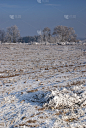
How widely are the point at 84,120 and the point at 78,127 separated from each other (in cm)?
28

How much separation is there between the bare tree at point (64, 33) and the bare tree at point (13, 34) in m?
12.6

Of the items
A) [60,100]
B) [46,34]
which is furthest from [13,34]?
[60,100]

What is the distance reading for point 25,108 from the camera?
328cm

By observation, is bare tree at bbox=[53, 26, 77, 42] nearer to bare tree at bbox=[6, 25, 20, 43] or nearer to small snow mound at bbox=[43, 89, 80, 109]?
bare tree at bbox=[6, 25, 20, 43]

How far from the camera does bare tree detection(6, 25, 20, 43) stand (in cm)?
4338

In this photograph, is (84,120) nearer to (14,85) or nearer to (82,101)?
(82,101)

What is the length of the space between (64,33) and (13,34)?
17.2m

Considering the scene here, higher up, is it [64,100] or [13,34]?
[13,34]

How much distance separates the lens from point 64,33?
47844 millimetres

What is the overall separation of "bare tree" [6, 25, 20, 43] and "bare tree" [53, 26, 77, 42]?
1255cm

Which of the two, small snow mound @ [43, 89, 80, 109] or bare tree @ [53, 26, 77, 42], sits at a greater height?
bare tree @ [53, 26, 77, 42]

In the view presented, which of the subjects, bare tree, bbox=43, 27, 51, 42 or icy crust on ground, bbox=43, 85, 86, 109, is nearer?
icy crust on ground, bbox=43, 85, 86, 109

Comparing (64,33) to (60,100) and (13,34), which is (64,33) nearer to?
(13,34)

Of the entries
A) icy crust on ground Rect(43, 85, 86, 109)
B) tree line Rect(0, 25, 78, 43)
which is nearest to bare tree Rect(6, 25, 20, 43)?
tree line Rect(0, 25, 78, 43)
